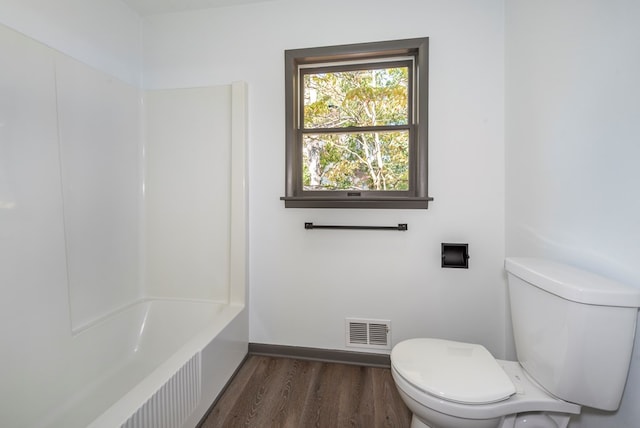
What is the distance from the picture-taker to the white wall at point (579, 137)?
2.67 ft

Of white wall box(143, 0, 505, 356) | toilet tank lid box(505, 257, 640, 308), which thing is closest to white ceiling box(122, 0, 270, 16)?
white wall box(143, 0, 505, 356)

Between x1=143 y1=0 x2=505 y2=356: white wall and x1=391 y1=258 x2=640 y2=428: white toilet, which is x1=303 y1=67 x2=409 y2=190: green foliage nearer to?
x1=143 y1=0 x2=505 y2=356: white wall

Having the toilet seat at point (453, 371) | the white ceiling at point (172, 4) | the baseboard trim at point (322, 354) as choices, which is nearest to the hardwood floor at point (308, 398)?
the baseboard trim at point (322, 354)

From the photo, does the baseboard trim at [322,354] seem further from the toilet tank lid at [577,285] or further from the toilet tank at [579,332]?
the toilet tank lid at [577,285]

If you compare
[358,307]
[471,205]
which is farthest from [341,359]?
[471,205]

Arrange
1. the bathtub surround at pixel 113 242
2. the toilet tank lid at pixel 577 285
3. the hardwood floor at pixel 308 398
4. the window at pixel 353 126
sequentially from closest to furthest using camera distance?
the toilet tank lid at pixel 577 285 < the bathtub surround at pixel 113 242 < the hardwood floor at pixel 308 398 < the window at pixel 353 126

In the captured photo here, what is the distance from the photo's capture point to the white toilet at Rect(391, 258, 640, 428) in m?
0.79

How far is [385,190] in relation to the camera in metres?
1.72

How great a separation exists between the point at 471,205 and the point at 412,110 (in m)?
0.68

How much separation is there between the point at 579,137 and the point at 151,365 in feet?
7.70

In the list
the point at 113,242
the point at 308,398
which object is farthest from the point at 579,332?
the point at 113,242

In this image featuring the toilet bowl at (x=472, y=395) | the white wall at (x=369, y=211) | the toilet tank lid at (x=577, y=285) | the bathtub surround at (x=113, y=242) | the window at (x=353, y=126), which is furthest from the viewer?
the window at (x=353, y=126)

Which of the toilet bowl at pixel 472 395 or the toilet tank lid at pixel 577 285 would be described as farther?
the toilet bowl at pixel 472 395

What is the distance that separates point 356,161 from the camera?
1768 mm
